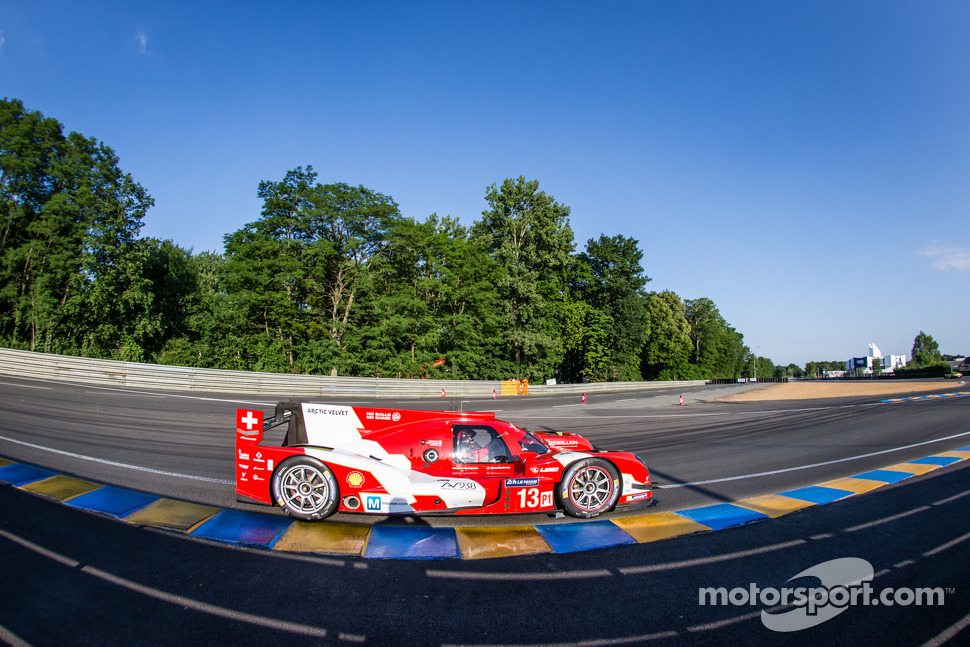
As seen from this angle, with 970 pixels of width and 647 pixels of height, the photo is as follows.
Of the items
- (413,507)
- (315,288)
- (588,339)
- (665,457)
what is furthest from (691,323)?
(413,507)

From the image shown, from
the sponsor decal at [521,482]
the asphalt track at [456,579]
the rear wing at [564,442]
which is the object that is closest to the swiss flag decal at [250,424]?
the asphalt track at [456,579]

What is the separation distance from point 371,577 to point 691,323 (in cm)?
8537

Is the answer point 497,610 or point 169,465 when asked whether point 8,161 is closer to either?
point 169,465

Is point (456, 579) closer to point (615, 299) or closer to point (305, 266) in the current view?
point (305, 266)

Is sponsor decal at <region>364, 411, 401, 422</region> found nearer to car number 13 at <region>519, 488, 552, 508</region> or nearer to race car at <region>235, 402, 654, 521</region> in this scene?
race car at <region>235, 402, 654, 521</region>

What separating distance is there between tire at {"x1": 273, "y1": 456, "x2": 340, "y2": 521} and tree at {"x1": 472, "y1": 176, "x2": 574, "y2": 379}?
94.6 ft

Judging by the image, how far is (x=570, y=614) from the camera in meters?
3.31

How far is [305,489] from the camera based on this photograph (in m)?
5.28

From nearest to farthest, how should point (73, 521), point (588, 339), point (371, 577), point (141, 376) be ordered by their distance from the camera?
1. point (371, 577)
2. point (73, 521)
3. point (141, 376)
4. point (588, 339)

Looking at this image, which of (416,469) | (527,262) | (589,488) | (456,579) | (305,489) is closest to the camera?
(456,579)

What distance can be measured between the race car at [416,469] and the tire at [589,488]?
0.01 meters

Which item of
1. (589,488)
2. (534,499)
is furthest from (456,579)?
(589,488)

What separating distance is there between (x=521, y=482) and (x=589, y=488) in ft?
3.22

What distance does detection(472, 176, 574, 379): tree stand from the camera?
34219 mm
